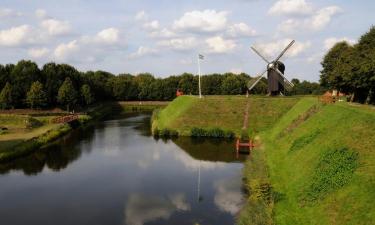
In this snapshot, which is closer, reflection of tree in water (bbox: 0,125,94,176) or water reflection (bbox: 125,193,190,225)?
water reflection (bbox: 125,193,190,225)

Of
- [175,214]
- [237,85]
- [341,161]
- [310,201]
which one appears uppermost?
[237,85]

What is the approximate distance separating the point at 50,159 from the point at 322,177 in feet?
105

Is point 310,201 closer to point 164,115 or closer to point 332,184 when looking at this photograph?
point 332,184

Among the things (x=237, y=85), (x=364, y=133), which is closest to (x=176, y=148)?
(x=364, y=133)

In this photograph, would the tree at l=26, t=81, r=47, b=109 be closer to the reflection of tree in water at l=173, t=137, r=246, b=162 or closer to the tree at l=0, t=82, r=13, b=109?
the tree at l=0, t=82, r=13, b=109

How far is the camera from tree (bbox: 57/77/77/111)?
9438 centimetres

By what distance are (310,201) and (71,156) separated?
32381 millimetres

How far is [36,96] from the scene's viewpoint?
295 feet

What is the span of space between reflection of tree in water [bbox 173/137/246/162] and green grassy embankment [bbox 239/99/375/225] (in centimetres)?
801

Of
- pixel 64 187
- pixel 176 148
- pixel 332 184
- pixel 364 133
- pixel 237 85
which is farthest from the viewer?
pixel 237 85

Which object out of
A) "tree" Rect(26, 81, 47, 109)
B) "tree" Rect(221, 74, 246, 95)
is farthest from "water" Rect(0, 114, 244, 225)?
"tree" Rect(221, 74, 246, 95)

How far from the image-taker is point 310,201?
77.8ft

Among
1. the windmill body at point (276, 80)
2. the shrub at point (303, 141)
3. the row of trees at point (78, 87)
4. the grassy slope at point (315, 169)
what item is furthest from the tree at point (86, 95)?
the shrub at point (303, 141)

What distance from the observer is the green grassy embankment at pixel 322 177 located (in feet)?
68.6
